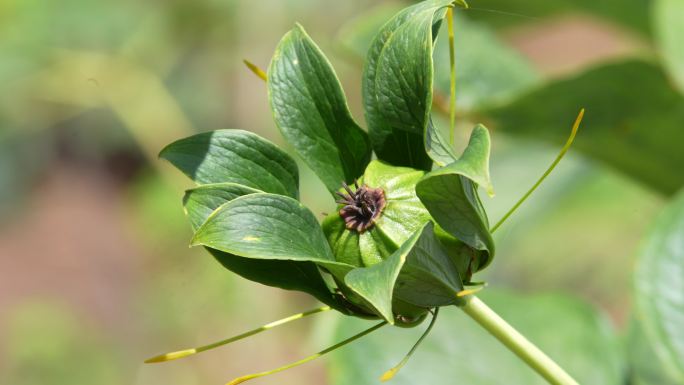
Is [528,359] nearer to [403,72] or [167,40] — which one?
[403,72]

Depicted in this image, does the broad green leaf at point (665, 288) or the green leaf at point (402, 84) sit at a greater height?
the green leaf at point (402, 84)

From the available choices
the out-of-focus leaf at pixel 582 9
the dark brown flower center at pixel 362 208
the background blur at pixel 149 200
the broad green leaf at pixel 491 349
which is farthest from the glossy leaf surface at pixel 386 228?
the background blur at pixel 149 200

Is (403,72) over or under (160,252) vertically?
over

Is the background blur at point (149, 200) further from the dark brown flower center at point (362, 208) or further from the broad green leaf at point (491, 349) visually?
the dark brown flower center at point (362, 208)

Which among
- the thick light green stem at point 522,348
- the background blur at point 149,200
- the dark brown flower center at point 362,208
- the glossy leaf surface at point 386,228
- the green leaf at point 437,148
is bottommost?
the background blur at point 149,200

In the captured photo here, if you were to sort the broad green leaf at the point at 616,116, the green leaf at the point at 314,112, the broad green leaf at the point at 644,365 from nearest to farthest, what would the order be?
the green leaf at the point at 314,112 → the broad green leaf at the point at 644,365 → the broad green leaf at the point at 616,116

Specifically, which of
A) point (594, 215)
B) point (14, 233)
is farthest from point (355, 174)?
point (14, 233)

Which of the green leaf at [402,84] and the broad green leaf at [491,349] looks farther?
the broad green leaf at [491,349]
